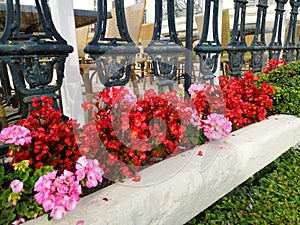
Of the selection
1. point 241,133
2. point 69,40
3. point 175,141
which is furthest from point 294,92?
point 69,40

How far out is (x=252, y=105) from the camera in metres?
1.76

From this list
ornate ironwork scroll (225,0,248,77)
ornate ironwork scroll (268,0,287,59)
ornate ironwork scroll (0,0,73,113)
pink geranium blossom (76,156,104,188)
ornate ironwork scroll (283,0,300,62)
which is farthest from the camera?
ornate ironwork scroll (283,0,300,62)

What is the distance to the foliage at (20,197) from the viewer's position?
817mm

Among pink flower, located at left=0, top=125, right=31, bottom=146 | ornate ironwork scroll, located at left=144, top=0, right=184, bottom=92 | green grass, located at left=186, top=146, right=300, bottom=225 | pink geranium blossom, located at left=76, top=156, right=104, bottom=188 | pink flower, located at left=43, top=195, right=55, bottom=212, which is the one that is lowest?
green grass, located at left=186, top=146, right=300, bottom=225

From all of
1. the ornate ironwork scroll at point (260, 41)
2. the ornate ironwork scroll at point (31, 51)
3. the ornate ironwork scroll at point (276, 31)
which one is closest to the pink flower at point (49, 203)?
the ornate ironwork scroll at point (31, 51)

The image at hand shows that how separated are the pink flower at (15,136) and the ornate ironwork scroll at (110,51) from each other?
53cm

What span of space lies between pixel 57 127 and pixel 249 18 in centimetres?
736

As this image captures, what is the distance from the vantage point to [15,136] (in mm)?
934

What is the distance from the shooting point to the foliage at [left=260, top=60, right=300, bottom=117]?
2.02 m

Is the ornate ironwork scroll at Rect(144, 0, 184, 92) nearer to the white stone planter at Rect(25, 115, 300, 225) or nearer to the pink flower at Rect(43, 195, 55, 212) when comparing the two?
the white stone planter at Rect(25, 115, 300, 225)

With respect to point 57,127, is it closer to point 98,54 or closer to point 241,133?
point 98,54

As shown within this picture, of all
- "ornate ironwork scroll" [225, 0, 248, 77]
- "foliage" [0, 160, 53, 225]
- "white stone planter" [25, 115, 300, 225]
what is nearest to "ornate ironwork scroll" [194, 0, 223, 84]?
"ornate ironwork scroll" [225, 0, 248, 77]

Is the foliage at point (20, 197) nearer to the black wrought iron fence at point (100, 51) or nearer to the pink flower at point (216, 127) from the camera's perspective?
the black wrought iron fence at point (100, 51)

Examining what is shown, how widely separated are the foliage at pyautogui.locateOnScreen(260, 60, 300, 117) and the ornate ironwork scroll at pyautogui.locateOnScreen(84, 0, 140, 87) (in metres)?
1.32
